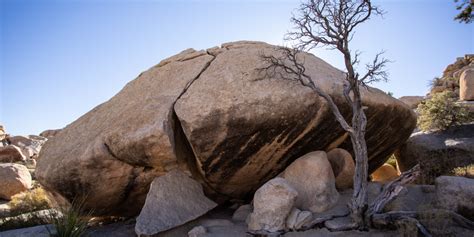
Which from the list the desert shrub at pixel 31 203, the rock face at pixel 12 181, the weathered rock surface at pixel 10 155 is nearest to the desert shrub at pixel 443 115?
the desert shrub at pixel 31 203

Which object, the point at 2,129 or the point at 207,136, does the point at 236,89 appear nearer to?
the point at 207,136

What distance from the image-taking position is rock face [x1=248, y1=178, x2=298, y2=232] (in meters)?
6.39

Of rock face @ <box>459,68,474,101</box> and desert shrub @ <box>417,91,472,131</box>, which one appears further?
rock face @ <box>459,68,474,101</box>

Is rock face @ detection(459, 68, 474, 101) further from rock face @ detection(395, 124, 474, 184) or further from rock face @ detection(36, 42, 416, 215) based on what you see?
rock face @ detection(36, 42, 416, 215)

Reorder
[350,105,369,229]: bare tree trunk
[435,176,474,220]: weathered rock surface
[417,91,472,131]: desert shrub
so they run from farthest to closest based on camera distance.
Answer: [417,91,472,131]: desert shrub < [435,176,474,220]: weathered rock surface < [350,105,369,229]: bare tree trunk

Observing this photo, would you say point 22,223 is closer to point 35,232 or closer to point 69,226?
point 35,232

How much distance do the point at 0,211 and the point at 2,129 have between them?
29.8 meters

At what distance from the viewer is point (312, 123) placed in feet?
24.3

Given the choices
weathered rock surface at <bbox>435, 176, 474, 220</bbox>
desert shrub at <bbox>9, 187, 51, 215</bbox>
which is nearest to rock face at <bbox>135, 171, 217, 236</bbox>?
weathered rock surface at <bbox>435, 176, 474, 220</bbox>

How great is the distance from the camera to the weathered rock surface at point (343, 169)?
26.5 feet

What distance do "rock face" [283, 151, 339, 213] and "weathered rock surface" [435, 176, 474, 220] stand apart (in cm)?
200

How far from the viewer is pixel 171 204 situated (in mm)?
7266

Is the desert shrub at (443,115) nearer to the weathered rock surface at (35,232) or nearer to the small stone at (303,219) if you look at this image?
the small stone at (303,219)

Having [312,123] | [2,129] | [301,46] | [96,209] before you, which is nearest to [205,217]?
[96,209]
